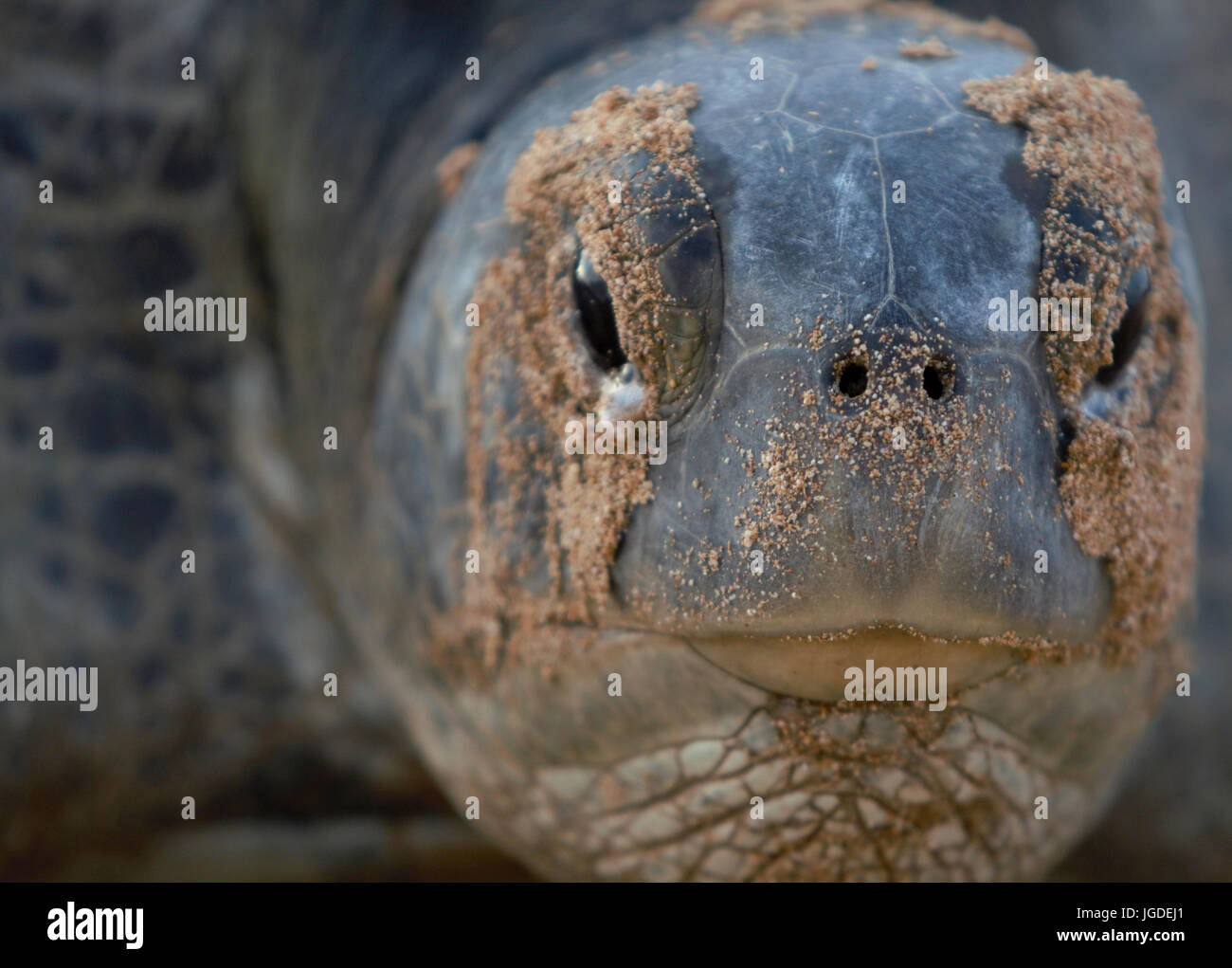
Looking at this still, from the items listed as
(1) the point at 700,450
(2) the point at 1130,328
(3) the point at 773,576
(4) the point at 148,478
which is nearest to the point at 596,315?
(1) the point at 700,450

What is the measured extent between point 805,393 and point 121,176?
1507mm

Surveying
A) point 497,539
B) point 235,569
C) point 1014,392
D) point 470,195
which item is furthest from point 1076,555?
point 235,569

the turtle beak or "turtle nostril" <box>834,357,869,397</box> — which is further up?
"turtle nostril" <box>834,357,869,397</box>

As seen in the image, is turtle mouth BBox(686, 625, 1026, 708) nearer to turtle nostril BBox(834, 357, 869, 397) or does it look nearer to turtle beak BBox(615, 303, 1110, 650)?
turtle beak BBox(615, 303, 1110, 650)

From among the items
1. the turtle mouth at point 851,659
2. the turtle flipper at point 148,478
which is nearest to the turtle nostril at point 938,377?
the turtle mouth at point 851,659

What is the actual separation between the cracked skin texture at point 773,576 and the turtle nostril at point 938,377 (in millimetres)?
14

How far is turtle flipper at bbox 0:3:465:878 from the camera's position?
2105 millimetres

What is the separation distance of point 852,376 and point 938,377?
71 mm

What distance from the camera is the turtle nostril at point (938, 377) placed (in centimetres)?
108

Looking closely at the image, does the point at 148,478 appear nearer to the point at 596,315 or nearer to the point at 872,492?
the point at 596,315

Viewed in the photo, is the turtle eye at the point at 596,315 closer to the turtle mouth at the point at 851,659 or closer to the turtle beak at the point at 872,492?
the turtle beak at the point at 872,492

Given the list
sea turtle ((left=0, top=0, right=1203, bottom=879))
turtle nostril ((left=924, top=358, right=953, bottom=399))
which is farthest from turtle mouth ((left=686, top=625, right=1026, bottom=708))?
turtle nostril ((left=924, top=358, right=953, bottom=399))

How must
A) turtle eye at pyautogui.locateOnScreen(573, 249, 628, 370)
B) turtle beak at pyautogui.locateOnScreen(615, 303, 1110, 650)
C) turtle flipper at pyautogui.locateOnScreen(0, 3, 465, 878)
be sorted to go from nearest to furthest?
turtle beak at pyautogui.locateOnScreen(615, 303, 1110, 650) → turtle eye at pyautogui.locateOnScreen(573, 249, 628, 370) → turtle flipper at pyautogui.locateOnScreen(0, 3, 465, 878)

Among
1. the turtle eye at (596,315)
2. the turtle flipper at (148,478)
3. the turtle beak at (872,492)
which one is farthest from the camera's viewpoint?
the turtle flipper at (148,478)
